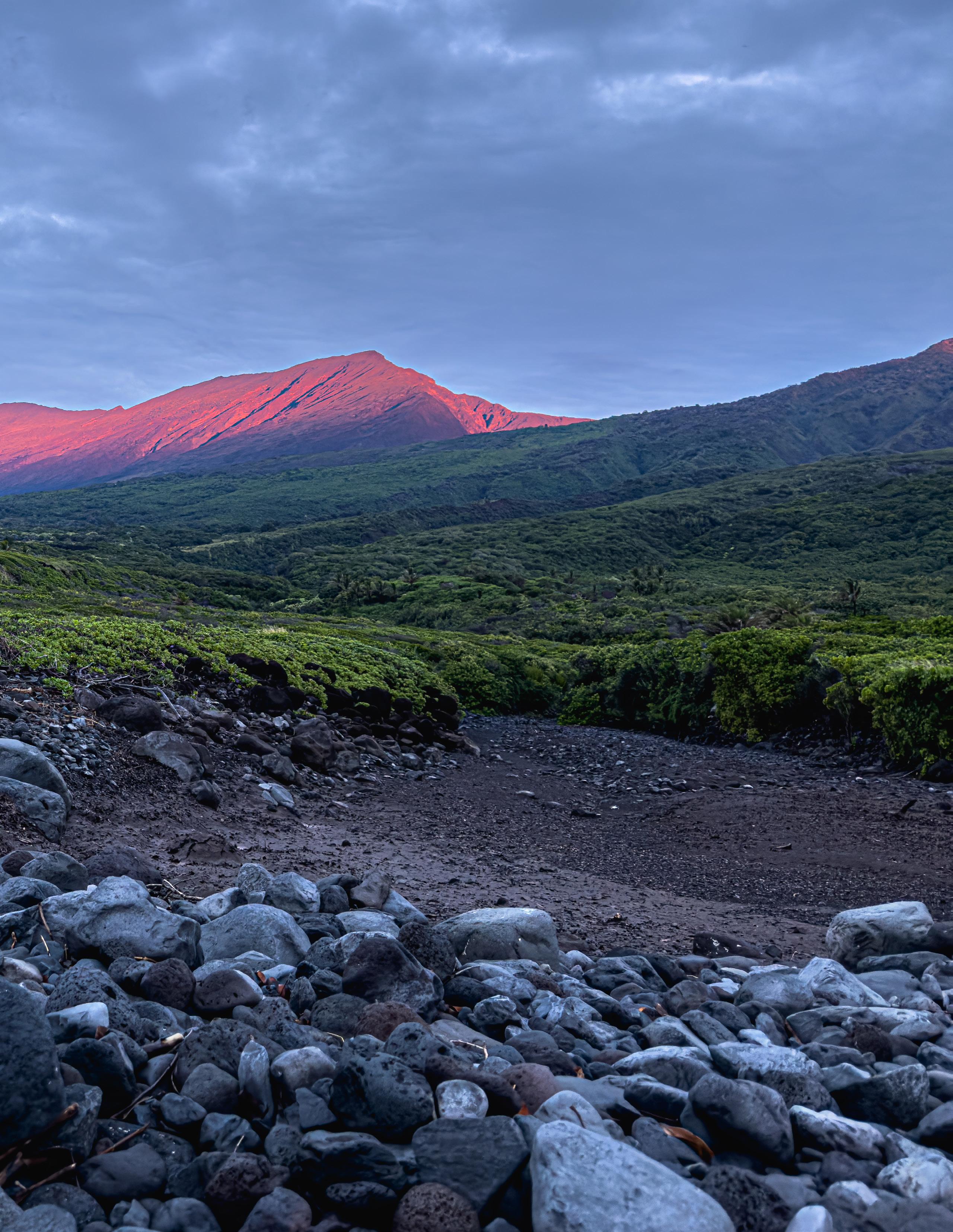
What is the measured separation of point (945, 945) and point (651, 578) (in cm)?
5330

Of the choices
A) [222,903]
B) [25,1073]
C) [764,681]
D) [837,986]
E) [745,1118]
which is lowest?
[764,681]

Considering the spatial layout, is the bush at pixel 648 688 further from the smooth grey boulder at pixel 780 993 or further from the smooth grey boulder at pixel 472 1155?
the smooth grey boulder at pixel 472 1155

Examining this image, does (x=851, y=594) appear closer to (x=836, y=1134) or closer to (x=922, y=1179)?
(x=836, y=1134)

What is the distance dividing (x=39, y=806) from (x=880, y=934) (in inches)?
243

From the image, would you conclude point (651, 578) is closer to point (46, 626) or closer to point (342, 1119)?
point (46, 626)

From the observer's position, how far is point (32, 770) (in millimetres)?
6629

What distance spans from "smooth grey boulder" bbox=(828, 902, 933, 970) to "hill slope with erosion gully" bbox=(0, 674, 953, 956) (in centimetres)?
41

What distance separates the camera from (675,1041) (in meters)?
3.54

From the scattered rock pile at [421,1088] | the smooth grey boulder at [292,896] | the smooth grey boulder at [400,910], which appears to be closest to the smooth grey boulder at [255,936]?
the scattered rock pile at [421,1088]

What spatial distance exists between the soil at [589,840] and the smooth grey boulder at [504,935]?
0.68 m

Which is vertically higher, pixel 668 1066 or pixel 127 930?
pixel 127 930

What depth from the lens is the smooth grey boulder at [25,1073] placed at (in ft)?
7.50

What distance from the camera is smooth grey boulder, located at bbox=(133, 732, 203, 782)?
8.35 meters

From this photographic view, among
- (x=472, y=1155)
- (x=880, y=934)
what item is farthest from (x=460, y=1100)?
(x=880, y=934)
